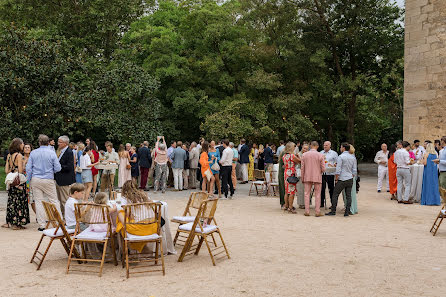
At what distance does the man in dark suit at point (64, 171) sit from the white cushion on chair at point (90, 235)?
3.29 metres

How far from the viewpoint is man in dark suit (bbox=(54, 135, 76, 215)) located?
359 inches

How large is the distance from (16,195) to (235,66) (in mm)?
17571

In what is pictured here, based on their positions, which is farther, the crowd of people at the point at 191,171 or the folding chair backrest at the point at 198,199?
the crowd of people at the point at 191,171

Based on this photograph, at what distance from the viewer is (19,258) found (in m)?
6.68

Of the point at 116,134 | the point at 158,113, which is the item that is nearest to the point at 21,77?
the point at 116,134

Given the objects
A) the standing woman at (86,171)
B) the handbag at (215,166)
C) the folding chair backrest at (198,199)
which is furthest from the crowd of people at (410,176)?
the standing woman at (86,171)

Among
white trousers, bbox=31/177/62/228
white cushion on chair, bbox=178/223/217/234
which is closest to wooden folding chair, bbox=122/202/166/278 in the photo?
white cushion on chair, bbox=178/223/217/234

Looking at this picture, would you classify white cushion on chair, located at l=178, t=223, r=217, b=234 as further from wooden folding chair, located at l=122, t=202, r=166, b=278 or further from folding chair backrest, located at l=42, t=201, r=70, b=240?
folding chair backrest, located at l=42, t=201, r=70, b=240

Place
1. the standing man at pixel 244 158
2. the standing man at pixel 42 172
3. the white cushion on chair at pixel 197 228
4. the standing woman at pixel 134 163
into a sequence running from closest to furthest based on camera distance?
the white cushion on chair at pixel 197 228
the standing man at pixel 42 172
the standing woman at pixel 134 163
the standing man at pixel 244 158

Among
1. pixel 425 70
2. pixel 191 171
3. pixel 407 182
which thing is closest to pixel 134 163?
pixel 191 171

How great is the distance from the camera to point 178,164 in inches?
626

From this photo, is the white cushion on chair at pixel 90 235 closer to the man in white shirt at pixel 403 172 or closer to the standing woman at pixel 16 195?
the standing woman at pixel 16 195

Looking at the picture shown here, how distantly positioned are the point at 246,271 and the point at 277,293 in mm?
942

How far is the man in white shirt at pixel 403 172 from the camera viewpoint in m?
12.8
